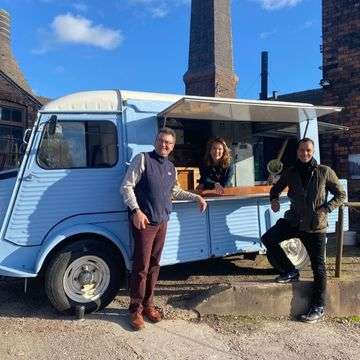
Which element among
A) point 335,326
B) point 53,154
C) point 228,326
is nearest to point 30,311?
point 53,154

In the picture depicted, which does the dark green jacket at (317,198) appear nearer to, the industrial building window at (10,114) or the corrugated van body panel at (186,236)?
the corrugated van body panel at (186,236)

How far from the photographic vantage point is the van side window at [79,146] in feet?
17.6

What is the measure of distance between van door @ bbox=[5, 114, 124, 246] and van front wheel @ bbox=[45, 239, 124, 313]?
→ 0.35 meters

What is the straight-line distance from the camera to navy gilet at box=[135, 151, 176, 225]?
15.9 feet

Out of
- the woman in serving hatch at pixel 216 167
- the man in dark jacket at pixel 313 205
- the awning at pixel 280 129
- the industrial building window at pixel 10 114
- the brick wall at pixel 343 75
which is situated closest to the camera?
the man in dark jacket at pixel 313 205

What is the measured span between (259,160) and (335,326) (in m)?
4.18

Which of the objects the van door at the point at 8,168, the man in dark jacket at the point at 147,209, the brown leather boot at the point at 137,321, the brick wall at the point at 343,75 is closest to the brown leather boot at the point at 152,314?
the man in dark jacket at the point at 147,209

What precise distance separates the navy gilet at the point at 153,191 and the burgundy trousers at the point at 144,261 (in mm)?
125

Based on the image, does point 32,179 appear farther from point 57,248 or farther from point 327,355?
point 327,355

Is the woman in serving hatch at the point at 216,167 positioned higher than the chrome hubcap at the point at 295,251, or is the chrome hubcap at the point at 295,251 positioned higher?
the woman in serving hatch at the point at 216,167

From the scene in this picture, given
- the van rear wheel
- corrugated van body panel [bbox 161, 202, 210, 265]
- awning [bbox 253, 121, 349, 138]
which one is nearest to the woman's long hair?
corrugated van body panel [bbox 161, 202, 210, 265]

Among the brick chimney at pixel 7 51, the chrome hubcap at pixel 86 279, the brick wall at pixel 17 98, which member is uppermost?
the brick chimney at pixel 7 51

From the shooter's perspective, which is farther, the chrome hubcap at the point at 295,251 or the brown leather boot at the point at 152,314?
the chrome hubcap at the point at 295,251

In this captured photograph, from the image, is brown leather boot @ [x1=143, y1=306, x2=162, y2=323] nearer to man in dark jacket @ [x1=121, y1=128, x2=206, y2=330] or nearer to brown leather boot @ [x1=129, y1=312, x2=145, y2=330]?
man in dark jacket @ [x1=121, y1=128, x2=206, y2=330]
